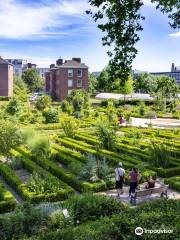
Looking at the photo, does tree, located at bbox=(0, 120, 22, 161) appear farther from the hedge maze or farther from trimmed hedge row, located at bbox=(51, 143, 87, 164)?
trimmed hedge row, located at bbox=(51, 143, 87, 164)

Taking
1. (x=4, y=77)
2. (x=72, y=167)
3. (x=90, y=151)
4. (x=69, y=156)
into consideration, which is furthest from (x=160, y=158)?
(x=4, y=77)

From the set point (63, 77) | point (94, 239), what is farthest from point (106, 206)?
point (63, 77)

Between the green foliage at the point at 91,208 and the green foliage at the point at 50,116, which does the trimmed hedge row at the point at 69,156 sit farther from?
the green foliage at the point at 50,116

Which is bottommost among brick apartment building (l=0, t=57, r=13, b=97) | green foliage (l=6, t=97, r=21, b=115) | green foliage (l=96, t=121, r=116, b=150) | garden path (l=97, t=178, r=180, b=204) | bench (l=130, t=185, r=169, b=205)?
garden path (l=97, t=178, r=180, b=204)

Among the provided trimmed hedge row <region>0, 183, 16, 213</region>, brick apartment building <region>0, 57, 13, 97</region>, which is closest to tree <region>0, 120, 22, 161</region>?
trimmed hedge row <region>0, 183, 16, 213</region>

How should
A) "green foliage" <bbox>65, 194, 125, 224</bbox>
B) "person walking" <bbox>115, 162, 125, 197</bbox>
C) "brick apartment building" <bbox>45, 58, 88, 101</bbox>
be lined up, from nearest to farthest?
1. "green foliage" <bbox>65, 194, 125, 224</bbox>
2. "person walking" <bbox>115, 162, 125, 197</bbox>
3. "brick apartment building" <bbox>45, 58, 88, 101</bbox>

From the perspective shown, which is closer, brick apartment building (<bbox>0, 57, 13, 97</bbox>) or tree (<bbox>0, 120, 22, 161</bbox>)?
tree (<bbox>0, 120, 22, 161</bbox>)

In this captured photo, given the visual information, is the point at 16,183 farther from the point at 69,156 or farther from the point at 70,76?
the point at 70,76

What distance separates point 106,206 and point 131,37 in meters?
5.93

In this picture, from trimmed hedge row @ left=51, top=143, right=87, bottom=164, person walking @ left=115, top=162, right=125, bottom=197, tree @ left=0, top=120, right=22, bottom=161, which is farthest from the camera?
trimmed hedge row @ left=51, top=143, right=87, bottom=164

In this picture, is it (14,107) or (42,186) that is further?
(14,107)

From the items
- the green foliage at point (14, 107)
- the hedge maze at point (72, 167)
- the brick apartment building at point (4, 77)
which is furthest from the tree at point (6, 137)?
the brick apartment building at point (4, 77)

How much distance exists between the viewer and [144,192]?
A: 16.0 metres

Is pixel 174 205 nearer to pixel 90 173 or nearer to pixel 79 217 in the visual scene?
pixel 79 217
